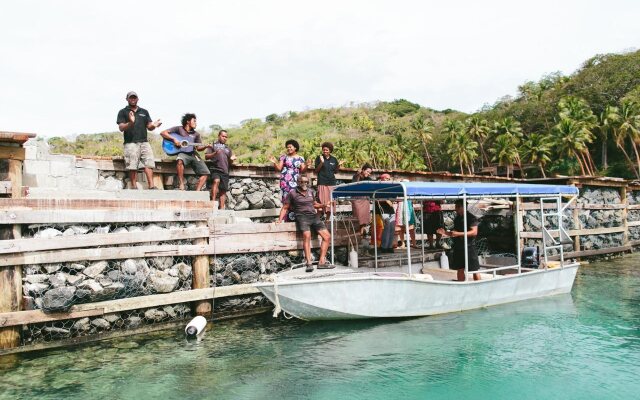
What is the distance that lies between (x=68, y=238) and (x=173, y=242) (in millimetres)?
1835

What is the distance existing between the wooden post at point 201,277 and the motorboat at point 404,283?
123cm

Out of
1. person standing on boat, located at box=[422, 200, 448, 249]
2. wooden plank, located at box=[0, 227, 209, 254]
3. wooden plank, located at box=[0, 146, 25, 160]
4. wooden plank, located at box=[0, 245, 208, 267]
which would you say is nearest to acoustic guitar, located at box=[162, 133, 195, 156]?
wooden plank, located at box=[0, 227, 209, 254]

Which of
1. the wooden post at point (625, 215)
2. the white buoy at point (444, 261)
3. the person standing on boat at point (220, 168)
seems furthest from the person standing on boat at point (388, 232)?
the wooden post at point (625, 215)

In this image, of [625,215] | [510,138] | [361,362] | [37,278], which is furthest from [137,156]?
[510,138]

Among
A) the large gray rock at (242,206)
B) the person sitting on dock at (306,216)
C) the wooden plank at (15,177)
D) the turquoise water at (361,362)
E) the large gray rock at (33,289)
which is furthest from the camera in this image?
the large gray rock at (242,206)

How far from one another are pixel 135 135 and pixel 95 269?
3158 millimetres

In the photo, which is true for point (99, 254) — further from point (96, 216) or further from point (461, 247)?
point (461, 247)

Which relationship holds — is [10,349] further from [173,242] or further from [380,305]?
[380,305]

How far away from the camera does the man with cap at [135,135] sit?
403 inches

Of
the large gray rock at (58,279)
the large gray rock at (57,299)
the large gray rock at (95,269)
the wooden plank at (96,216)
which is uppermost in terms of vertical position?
the wooden plank at (96,216)

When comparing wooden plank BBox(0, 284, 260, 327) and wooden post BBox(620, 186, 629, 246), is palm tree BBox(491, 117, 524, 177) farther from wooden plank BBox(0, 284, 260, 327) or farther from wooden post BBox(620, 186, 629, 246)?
wooden plank BBox(0, 284, 260, 327)

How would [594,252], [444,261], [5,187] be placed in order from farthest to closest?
[594,252] < [444,261] < [5,187]

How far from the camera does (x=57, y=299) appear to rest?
774cm

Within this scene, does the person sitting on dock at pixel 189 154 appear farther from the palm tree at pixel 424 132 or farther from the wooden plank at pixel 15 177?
the palm tree at pixel 424 132
